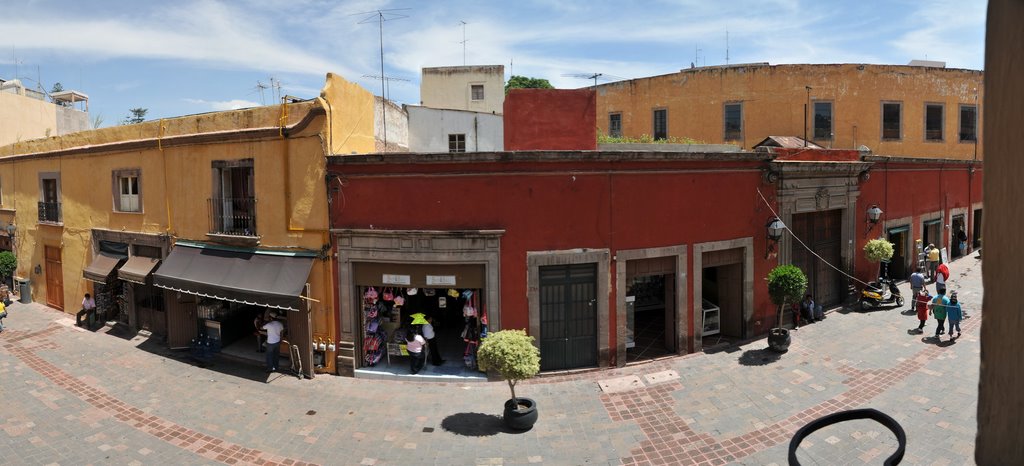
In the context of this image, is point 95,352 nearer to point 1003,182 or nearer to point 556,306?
point 556,306

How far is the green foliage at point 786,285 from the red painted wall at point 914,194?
6.70 metres

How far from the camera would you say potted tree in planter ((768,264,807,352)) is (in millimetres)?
13109

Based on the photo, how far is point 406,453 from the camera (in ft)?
30.7

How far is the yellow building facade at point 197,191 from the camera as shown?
13047 millimetres

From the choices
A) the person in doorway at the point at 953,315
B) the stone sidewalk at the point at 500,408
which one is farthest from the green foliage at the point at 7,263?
the person in doorway at the point at 953,315

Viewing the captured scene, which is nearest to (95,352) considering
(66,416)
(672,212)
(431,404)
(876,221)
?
(66,416)

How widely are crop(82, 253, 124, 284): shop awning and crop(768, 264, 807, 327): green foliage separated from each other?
62.9ft

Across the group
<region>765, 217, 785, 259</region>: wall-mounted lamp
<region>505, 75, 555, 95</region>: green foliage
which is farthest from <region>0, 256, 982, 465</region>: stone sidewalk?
<region>505, 75, 555, 95</region>: green foliage

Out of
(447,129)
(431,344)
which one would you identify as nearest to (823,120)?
(447,129)

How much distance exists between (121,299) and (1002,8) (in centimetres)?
2165

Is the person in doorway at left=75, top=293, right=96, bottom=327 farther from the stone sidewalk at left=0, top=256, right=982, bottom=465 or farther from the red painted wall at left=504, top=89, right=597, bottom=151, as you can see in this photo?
the red painted wall at left=504, top=89, right=597, bottom=151

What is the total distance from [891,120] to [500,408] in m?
26.4

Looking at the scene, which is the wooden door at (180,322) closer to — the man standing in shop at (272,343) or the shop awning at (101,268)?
the shop awning at (101,268)

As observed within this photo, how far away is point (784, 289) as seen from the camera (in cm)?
1312
